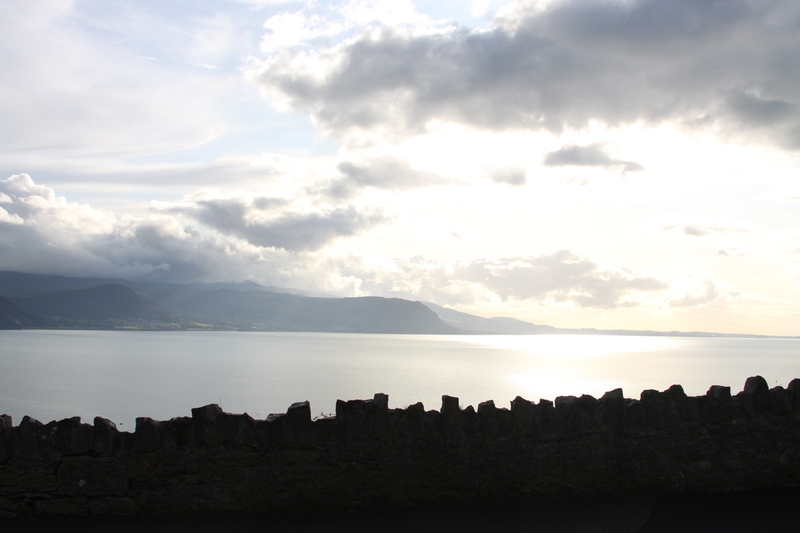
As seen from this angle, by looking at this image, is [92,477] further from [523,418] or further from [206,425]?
[523,418]

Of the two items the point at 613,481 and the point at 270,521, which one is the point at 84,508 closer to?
the point at 270,521

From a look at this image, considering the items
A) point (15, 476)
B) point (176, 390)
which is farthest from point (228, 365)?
point (15, 476)

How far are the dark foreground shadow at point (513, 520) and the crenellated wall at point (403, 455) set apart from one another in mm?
194

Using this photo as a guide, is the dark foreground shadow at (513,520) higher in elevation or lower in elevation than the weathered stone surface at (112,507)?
lower

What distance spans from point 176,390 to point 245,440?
5241 centimetres

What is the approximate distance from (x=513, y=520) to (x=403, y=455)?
1315 mm

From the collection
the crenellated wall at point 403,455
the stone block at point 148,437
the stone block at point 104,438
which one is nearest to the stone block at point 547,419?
the crenellated wall at point 403,455

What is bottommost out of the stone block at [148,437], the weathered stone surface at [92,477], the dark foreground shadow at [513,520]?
the dark foreground shadow at [513,520]

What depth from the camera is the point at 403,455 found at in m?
6.42

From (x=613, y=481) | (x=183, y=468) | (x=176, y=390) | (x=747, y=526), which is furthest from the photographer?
(x=176, y=390)

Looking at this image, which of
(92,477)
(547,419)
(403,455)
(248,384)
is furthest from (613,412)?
(248,384)

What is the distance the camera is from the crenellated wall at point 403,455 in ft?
19.6

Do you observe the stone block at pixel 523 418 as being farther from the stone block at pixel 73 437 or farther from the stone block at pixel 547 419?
the stone block at pixel 73 437

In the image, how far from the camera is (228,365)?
87.3 meters
